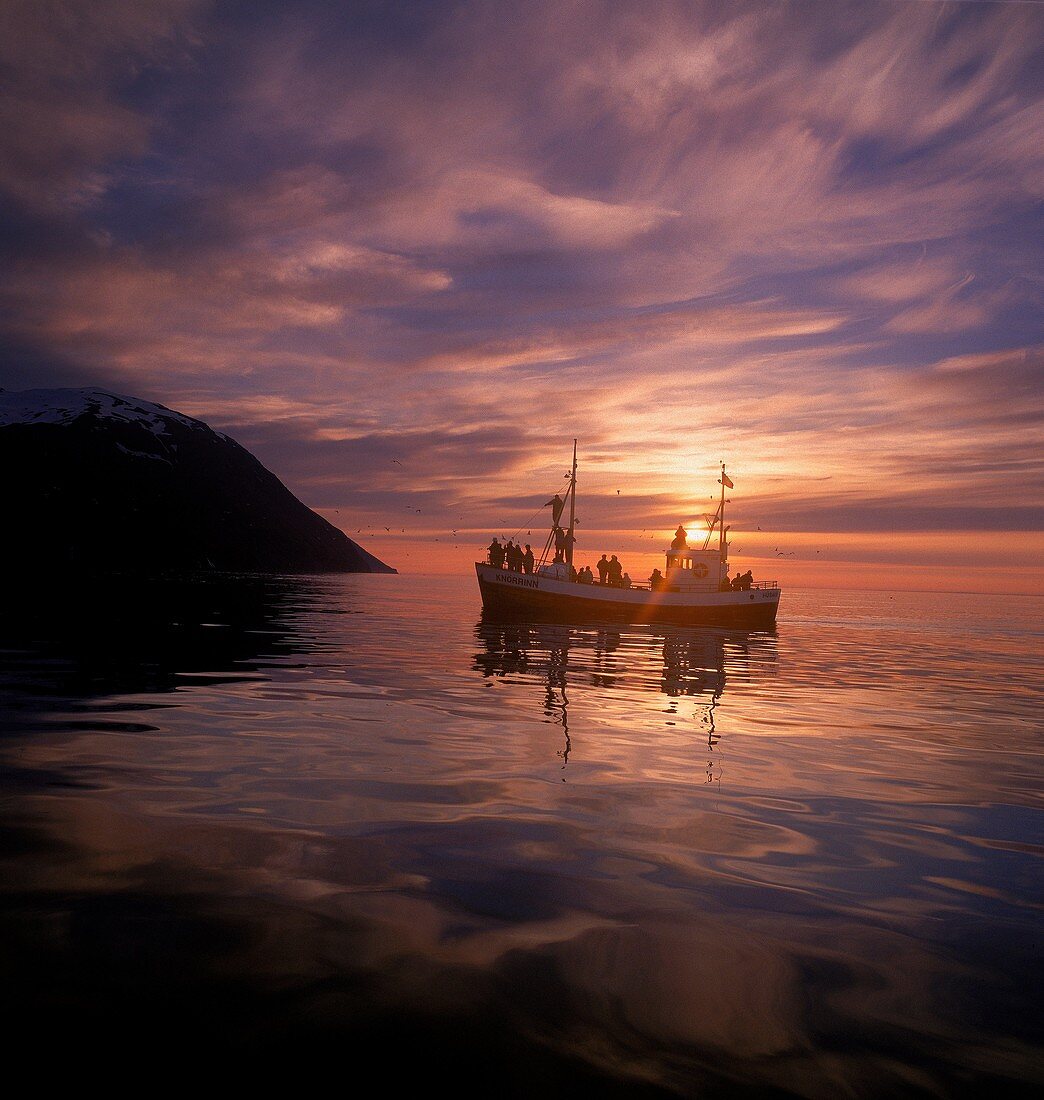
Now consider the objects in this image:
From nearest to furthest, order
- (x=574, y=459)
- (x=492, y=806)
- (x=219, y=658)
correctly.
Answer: (x=492, y=806)
(x=219, y=658)
(x=574, y=459)

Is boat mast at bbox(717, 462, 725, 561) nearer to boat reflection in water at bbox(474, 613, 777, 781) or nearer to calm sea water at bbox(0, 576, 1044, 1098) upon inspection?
boat reflection in water at bbox(474, 613, 777, 781)

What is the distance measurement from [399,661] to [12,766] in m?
14.5

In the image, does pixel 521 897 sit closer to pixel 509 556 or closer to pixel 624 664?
pixel 624 664

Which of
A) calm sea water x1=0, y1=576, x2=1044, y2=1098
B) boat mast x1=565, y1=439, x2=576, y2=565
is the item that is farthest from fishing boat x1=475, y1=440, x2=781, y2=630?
calm sea water x1=0, y1=576, x2=1044, y2=1098

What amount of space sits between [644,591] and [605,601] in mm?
2928

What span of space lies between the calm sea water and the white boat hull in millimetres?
36352

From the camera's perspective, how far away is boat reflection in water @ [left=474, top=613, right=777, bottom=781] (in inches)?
647

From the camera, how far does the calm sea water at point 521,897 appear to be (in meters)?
3.96

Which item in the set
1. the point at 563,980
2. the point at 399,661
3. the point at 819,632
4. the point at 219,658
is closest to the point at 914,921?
the point at 563,980

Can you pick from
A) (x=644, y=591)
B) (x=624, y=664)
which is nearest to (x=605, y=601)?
(x=644, y=591)

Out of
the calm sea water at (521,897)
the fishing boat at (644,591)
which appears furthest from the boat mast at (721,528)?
the calm sea water at (521,897)

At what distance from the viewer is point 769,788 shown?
31.9 ft

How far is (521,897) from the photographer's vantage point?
19.6 feet

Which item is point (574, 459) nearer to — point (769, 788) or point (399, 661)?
point (399, 661)
